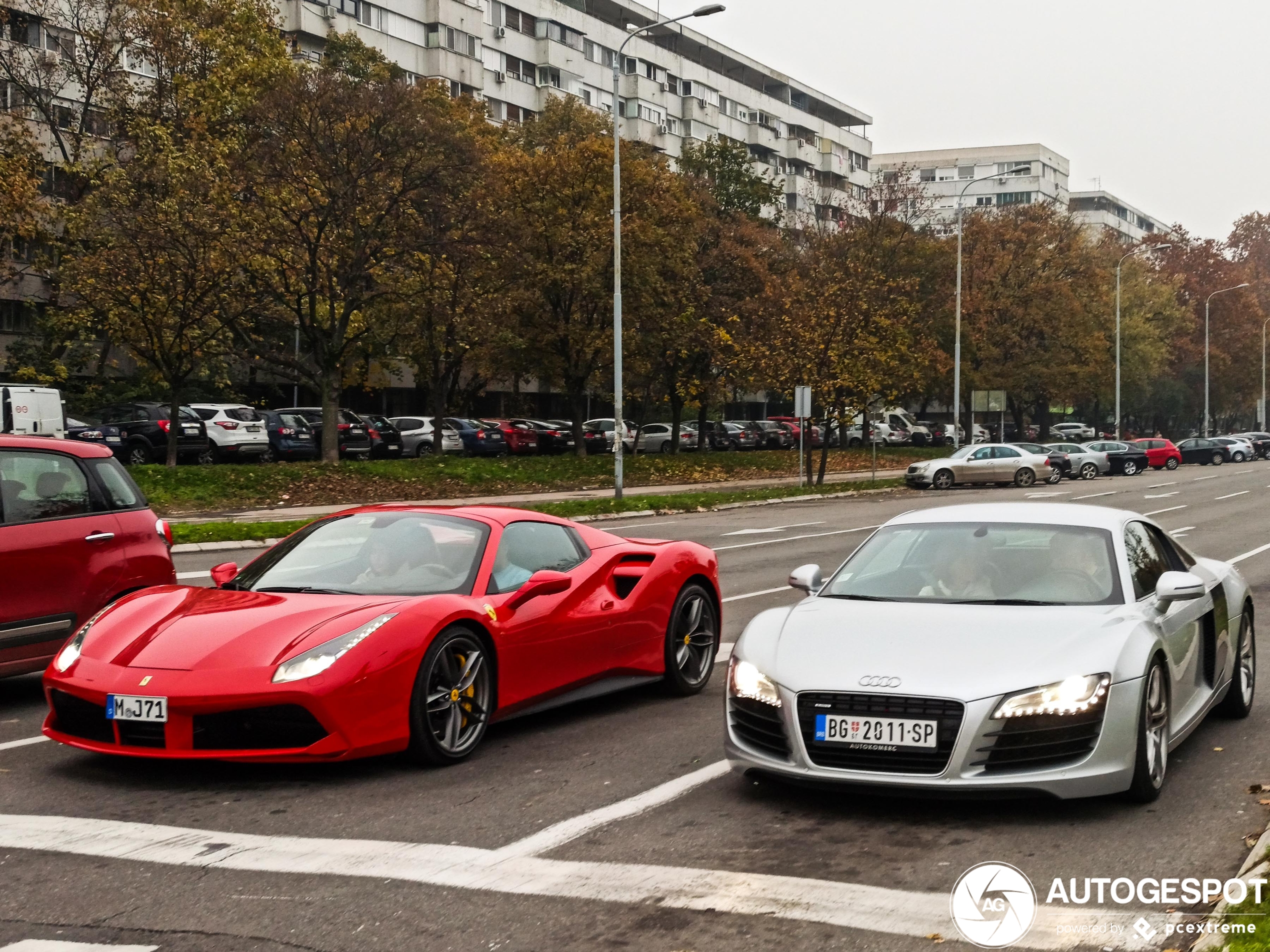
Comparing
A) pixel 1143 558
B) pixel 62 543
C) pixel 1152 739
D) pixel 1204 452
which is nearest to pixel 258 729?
pixel 62 543

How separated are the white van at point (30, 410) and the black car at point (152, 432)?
5.19 metres

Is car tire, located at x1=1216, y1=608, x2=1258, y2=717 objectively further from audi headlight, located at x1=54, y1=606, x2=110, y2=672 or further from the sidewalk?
the sidewalk

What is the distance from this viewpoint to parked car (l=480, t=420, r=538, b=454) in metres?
55.0

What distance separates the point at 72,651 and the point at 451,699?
1777 mm

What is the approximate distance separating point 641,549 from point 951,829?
3.32 metres

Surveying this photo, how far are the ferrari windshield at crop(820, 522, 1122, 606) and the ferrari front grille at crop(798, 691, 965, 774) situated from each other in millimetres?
1095

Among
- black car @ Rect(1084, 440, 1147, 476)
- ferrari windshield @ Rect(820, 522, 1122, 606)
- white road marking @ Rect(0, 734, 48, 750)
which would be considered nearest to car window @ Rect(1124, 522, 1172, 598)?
ferrari windshield @ Rect(820, 522, 1122, 606)

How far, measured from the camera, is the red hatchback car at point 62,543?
27.3 ft

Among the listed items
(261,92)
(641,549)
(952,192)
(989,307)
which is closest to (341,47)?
(261,92)

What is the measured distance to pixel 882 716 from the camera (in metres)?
5.68

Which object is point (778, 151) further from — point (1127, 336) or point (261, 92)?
point (261, 92)

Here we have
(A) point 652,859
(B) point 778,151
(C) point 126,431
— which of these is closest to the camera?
(A) point 652,859

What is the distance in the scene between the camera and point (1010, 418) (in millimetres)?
98875

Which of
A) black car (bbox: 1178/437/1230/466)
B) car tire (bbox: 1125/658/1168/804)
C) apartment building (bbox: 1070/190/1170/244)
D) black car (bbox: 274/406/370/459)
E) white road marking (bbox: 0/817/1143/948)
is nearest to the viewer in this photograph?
white road marking (bbox: 0/817/1143/948)
